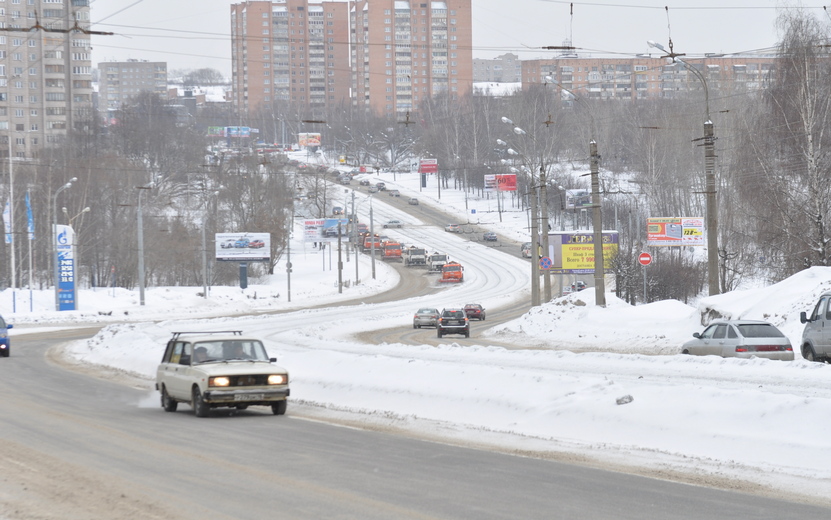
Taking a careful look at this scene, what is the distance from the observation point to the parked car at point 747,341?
81.3 ft

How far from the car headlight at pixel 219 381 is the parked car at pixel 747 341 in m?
13.3

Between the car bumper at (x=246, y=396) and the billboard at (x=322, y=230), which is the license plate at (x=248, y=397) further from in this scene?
the billboard at (x=322, y=230)

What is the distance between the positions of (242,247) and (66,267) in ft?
97.6

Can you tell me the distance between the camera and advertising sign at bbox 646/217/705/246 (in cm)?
8406

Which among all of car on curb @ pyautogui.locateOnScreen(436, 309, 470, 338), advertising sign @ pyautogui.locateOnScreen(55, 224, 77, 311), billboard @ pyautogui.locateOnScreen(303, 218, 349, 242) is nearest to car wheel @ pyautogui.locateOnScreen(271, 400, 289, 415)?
car on curb @ pyautogui.locateOnScreen(436, 309, 470, 338)

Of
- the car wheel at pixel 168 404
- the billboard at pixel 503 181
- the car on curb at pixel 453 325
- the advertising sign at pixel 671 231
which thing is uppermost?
the billboard at pixel 503 181

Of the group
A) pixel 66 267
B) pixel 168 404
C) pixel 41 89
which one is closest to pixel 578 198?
A: pixel 66 267

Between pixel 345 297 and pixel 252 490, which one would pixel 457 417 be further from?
pixel 345 297

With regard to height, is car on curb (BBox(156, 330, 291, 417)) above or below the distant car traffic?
below

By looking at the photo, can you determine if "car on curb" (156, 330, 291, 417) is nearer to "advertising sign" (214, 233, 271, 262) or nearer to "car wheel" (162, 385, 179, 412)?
"car wheel" (162, 385, 179, 412)

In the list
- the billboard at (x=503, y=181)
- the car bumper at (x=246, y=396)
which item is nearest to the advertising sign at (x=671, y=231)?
the billboard at (x=503, y=181)

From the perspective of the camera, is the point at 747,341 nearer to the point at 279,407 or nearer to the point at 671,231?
the point at 279,407

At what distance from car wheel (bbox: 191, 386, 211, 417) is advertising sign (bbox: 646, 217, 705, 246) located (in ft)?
230

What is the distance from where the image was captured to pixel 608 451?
43.7 feet
